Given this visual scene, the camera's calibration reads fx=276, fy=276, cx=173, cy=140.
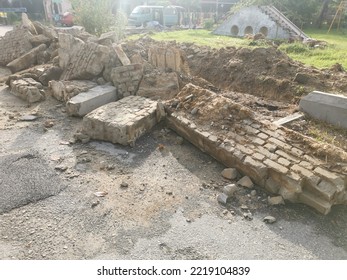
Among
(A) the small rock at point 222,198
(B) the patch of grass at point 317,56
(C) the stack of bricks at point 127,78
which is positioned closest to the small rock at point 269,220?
(A) the small rock at point 222,198

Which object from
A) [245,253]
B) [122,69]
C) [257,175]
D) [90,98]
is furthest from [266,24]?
[245,253]

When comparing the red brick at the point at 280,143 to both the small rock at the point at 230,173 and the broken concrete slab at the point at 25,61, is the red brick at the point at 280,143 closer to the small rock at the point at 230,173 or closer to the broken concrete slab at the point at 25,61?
the small rock at the point at 230,173

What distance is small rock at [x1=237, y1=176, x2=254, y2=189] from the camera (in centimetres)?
394

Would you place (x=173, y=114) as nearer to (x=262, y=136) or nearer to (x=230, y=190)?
(x=262, y=136)

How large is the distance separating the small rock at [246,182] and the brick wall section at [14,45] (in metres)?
9.57

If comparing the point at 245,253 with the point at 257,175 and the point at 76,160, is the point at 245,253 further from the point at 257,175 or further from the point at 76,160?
the point at 76,160

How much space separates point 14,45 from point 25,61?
1.64 m

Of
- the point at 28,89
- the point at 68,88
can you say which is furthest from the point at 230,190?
the point at 28,89

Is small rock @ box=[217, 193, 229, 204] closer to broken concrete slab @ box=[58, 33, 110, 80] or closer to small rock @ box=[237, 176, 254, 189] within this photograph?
small rock @ box=[237, 176, 254, 189]

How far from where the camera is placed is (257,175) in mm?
3875

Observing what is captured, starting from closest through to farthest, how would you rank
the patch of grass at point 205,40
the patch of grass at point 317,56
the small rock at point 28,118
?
the small rock at point 28,118 → the patch of grass at point 317,56 → the patch of grass at point 205,40

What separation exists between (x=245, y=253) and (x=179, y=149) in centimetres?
232

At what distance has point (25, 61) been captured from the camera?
30.6ft

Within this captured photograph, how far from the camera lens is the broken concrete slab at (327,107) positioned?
4.77 metres
